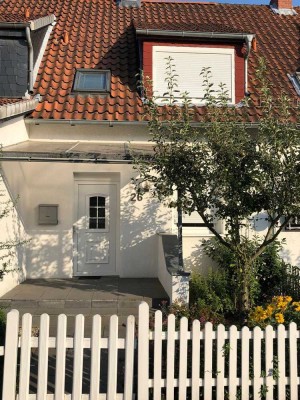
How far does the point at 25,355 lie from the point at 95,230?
18.5ft

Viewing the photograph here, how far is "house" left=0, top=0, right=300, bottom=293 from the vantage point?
360 inches

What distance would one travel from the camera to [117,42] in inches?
464

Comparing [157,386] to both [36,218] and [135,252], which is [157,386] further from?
[36,218]

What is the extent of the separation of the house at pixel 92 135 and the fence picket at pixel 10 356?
3.88 meters

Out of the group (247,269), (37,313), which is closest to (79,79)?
(37,313)

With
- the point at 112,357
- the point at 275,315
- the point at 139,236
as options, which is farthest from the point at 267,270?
the point at 112,357

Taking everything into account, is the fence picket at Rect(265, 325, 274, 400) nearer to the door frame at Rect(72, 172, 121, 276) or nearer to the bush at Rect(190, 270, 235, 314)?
the bush at Rect(190, 270, 235, 314)

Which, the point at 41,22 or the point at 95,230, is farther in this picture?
the point at 41,22

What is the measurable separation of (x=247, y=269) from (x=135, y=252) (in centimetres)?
383

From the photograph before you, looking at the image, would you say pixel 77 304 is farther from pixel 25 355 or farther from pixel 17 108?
pixel 17 108

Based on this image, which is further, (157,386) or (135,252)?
(135,252)

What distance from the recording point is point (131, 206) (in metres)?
9.53

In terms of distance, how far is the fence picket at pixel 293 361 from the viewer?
14.6 ft

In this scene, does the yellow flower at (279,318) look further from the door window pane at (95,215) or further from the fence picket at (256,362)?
the door window pane at (95,215)
